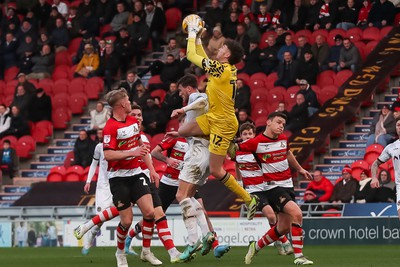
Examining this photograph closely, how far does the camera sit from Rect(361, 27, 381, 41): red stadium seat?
31.0m

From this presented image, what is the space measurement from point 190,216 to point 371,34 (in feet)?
50.9

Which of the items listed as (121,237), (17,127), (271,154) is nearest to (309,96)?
(17,127)

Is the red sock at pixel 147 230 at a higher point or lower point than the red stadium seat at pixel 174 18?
lower

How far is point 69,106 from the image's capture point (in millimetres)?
33594

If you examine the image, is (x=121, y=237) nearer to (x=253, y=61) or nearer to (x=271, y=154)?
(x=271, y=154)

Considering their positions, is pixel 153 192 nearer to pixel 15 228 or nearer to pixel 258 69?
pixel 15 228

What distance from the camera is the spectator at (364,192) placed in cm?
2503

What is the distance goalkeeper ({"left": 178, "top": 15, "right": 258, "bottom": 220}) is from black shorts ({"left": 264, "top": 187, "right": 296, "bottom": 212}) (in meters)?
0.57

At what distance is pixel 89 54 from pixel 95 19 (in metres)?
1.63

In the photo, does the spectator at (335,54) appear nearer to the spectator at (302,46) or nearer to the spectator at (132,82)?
the spectator at (302,46)

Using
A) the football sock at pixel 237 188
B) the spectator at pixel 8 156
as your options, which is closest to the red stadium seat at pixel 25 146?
the spectator at pixel 8 156

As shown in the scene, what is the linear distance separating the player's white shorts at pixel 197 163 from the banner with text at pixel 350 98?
439 inches

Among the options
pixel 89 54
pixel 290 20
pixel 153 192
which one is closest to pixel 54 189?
pixel 89 54

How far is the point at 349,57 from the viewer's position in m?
A: 30.1
